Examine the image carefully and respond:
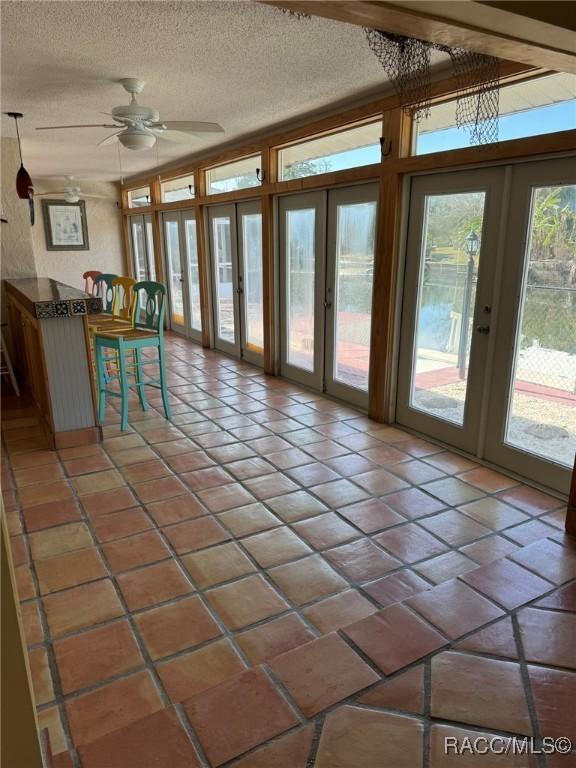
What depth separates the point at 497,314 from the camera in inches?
123

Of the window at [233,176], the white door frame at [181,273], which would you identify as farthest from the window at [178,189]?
the window at [233,176]

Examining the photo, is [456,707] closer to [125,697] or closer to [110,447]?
[125,697]

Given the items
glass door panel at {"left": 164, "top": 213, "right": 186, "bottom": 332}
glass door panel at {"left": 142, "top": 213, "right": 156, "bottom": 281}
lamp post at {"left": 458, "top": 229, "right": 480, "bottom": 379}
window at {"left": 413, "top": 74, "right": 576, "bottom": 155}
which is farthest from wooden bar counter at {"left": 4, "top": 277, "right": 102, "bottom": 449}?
glass door panel at {"left": 142, "top": 213, "right": 156, "bottom": 281}

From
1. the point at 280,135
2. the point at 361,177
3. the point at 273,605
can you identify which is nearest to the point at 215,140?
the point at 280,135

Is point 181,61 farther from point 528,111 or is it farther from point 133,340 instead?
point 528,111

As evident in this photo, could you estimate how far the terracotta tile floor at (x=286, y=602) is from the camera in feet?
4.82

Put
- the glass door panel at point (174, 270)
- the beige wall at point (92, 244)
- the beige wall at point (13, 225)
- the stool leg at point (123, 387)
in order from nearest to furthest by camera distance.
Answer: the stool leg at point (123, 387) < the beige wall at point (13, 225) < the glass door panel at point (174, 270) < the beige wall at point (92, 244)

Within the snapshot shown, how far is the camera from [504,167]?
2955 millimetres

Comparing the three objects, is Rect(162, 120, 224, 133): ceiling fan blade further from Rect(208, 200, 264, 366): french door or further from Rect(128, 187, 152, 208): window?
Rect(128, 187, 152, 208): window

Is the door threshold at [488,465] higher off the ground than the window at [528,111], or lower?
lower

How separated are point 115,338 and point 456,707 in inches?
125

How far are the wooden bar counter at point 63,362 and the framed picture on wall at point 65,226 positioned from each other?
563 cm

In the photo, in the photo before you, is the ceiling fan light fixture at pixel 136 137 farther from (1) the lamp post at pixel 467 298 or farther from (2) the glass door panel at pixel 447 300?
(1) the lamp post at pixel 467 298

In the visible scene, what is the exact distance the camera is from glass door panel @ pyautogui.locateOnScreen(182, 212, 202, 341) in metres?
6.91
